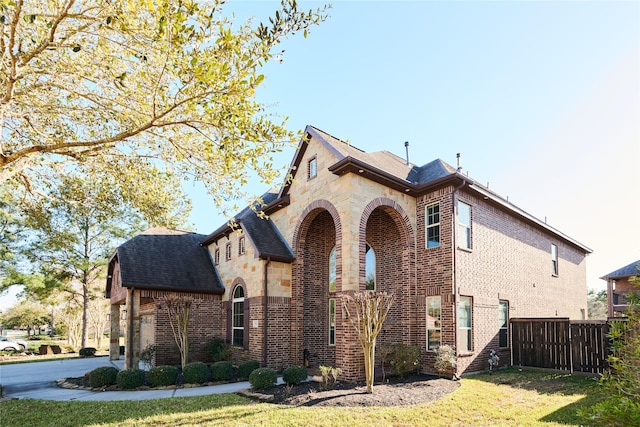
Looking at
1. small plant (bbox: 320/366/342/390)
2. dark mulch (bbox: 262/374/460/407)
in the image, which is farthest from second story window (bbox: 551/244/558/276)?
small plant (bbox: 320/366/342/390)

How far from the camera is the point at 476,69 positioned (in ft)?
34.6

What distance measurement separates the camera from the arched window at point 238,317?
15.1 meters

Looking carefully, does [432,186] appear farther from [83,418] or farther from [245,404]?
[83,418]

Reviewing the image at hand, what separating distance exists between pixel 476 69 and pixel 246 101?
24.5 ft

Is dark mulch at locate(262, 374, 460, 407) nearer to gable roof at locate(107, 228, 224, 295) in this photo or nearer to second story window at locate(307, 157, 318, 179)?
second story window at locate(307, 157, 318, 179)

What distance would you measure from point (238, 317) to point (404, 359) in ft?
23.0

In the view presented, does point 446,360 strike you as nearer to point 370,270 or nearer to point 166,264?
point 370,270

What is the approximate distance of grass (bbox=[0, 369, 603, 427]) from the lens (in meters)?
7.21

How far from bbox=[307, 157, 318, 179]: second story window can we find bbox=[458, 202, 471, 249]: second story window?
4.83 metres

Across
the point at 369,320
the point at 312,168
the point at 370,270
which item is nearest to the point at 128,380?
the point at 369,320

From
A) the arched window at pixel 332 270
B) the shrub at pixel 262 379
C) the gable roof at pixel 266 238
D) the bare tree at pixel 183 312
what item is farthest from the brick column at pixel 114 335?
the shrub at pixel 262 379

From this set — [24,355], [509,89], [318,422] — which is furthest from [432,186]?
[24,355]

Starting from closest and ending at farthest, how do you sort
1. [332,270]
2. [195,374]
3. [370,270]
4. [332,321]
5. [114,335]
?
1. [195,374]
2. [370,270]
3. [332,321]
4. [332,270]
5. [114,335]

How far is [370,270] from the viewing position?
45.0 ft
